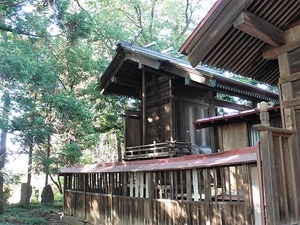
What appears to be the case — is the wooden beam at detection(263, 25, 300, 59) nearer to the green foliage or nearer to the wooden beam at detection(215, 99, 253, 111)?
the wooden beam at detection(215, 99, 253, 111)

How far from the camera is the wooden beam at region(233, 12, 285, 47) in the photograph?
456 centimetres

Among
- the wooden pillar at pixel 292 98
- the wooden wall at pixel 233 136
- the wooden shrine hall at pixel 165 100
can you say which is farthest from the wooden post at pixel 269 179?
the wooden shrine hall at pixel 165 100

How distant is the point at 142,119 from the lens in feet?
44.9

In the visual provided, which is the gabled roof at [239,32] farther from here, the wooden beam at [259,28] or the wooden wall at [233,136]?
the wooden wall at [233,136]

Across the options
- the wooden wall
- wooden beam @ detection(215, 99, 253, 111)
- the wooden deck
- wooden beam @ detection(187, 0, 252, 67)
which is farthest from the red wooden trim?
wooden beam @ detection(215, 99, 253, 111)

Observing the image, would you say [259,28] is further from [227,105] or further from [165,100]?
[227,105]

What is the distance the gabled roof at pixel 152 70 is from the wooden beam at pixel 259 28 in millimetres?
5286

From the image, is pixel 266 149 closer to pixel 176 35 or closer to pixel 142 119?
pixel 142 119

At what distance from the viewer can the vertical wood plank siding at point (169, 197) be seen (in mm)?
6285

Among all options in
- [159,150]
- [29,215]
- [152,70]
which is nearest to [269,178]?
[159,150]

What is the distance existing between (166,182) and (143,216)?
1411 mm

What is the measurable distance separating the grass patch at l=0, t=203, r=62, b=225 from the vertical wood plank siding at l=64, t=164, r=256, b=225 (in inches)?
91.2

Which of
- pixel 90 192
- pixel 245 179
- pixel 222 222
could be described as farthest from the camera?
pixel 90 192

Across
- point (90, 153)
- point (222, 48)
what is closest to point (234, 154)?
point (222, 48)
